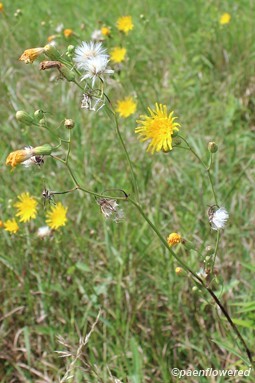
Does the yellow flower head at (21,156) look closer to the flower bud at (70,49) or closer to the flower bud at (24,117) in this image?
the flower bud at (24,117)

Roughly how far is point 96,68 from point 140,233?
3.03ft

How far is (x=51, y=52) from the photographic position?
118cm

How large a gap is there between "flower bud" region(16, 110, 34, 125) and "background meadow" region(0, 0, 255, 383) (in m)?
0.17

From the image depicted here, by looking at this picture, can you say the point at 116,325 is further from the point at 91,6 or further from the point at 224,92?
the point at 91,6

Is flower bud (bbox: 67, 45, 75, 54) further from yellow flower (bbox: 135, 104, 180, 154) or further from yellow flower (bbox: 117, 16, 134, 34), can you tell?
yellow flower (bbox: 117, 16, 134, 34)

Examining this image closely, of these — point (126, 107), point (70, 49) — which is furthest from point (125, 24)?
point (70, 49)

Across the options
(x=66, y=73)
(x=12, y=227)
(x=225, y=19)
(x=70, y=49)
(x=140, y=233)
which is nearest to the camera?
(x=66, y=73)

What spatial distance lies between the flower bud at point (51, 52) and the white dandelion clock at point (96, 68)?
0.22ft

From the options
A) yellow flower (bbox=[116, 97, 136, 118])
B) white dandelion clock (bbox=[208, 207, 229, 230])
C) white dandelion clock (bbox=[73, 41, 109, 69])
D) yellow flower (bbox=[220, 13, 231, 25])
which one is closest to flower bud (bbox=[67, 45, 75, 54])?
white dandelion clock (bbox=[73, 41, 109, 69])

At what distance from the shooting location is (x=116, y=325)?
1.76 metres

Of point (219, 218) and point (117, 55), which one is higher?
point (117, 55)

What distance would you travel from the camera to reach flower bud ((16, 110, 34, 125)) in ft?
3.93

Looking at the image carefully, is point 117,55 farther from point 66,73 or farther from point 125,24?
point 66,73

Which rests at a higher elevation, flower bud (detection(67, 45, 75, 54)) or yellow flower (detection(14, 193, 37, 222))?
flower bud (detection(67, 45, 75, 54))
